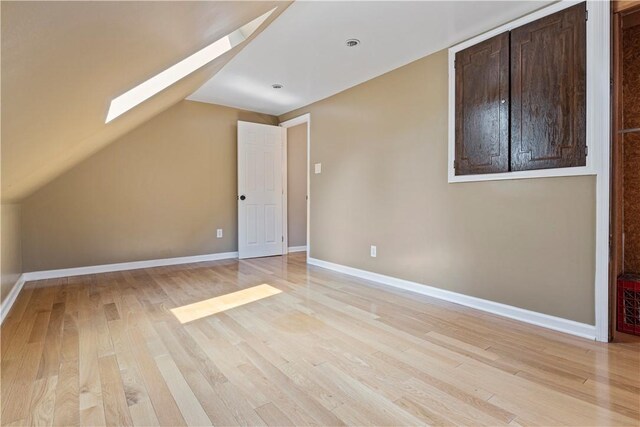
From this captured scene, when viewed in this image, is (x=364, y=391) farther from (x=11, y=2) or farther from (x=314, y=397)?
(x=11, y=2)

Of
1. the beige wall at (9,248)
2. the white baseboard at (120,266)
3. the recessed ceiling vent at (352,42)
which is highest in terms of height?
the recessed ceiling vent at (352,42)

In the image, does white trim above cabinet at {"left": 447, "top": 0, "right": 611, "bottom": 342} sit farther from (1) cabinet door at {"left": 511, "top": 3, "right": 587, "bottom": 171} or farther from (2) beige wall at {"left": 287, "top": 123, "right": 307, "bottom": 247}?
(2) beige wall at {"left": 287, "top": 123, "right": 307, "bottom": 247}

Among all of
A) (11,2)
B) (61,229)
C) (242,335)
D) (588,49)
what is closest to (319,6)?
(588,49)

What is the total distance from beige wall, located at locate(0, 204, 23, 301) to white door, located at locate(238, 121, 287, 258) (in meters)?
2.44

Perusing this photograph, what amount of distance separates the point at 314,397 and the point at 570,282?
6.28 ft

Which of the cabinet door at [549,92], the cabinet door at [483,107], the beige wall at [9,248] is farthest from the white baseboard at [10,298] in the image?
the cabinet door at [549,92]

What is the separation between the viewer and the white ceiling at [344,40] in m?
2.28

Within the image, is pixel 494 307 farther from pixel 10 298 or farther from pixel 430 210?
pixel 10 298

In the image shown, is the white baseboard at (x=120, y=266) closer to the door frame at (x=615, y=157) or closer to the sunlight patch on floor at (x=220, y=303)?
the sunlight patch on floor at (x=220, y=303)

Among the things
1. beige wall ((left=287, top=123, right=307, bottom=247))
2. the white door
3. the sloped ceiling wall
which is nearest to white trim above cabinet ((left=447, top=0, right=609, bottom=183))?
the sloped ceiling wall

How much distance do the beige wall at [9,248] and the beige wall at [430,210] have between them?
3.13 m

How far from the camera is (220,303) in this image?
2820mm

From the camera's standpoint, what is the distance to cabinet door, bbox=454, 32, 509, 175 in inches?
98.9

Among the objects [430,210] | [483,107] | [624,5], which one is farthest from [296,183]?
[624,5]
